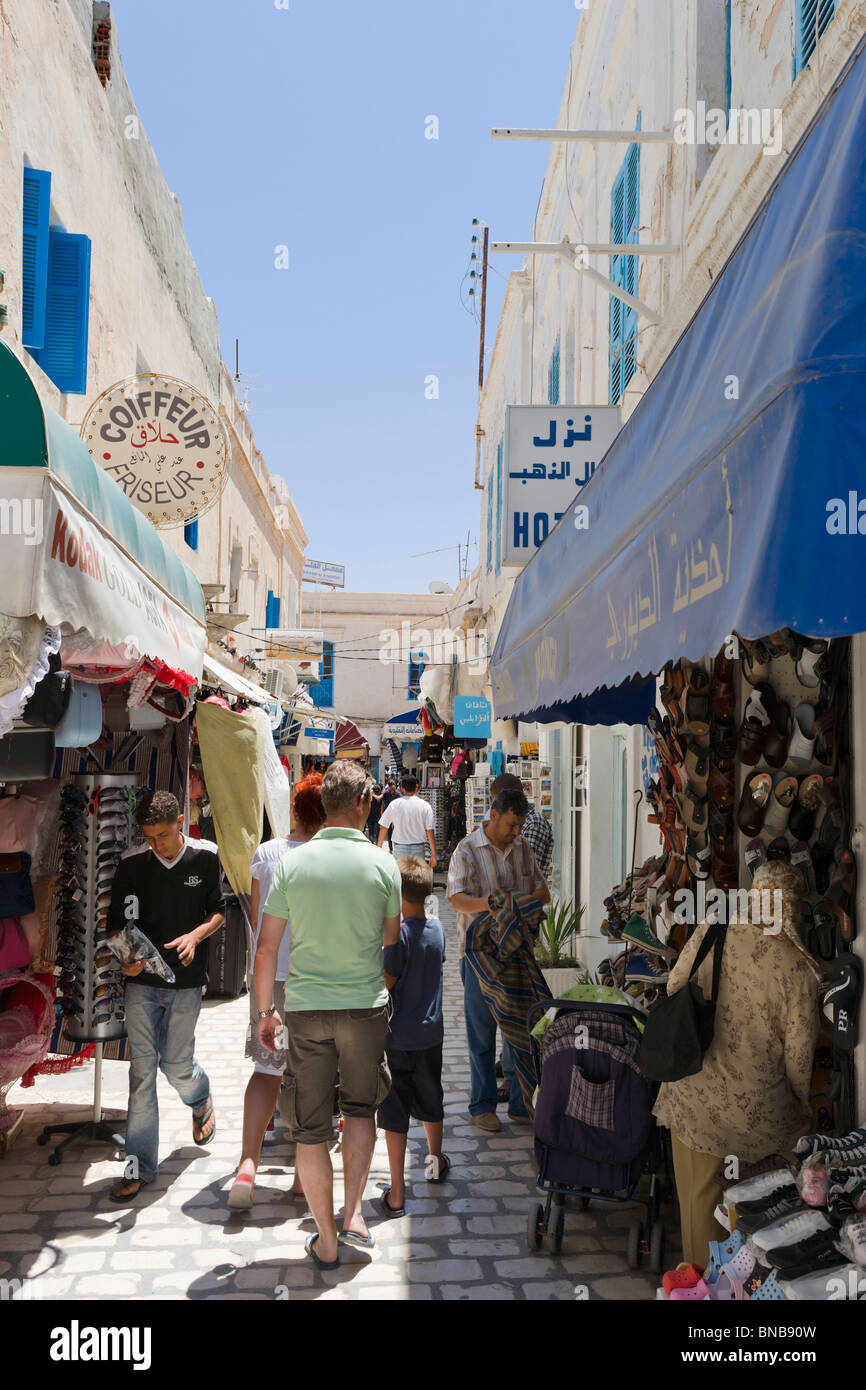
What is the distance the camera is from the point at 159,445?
8.15 metres

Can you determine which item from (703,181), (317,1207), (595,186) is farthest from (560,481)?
(317,1207)

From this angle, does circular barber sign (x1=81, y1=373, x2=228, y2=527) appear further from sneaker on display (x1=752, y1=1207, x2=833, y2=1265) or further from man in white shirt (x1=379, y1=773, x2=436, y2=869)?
sneaker on display (x1=752, y1=1207, x2=833, y2=1265)

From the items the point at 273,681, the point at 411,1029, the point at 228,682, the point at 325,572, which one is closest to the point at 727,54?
the point at 228,682

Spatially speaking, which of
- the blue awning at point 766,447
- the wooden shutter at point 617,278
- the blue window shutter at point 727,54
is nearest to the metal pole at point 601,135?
the blue window shutter at point 727,54

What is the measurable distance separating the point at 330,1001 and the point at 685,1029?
55.8 inches

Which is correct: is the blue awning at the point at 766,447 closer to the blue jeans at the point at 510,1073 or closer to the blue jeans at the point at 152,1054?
the blue jeans at the point at 152,1054

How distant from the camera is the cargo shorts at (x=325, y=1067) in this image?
4.12 m

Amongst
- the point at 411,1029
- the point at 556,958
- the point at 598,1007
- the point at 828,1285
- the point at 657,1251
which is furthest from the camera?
the point at 556,958

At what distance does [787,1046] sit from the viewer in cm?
340

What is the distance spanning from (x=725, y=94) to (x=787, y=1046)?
555 cm

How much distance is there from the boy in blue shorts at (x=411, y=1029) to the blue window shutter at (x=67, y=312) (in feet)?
16.4

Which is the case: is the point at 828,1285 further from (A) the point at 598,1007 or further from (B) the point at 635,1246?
(A) the point at 598,1007

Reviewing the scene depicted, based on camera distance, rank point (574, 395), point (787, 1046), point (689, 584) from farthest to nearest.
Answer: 1. point (574, 395)
2. point (787, 1046)
3. point (689, 584)
